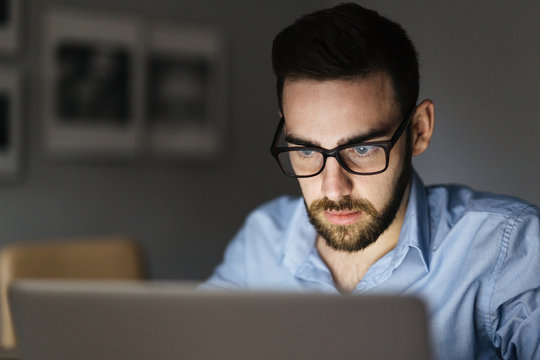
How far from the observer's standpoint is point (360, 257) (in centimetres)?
94

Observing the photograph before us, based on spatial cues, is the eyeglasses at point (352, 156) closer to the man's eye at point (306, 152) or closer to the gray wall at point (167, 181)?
the man's eye at point (306, 152)

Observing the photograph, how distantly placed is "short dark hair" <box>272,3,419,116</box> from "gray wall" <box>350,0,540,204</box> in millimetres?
30

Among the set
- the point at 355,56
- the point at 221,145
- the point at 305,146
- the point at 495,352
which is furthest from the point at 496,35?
the point at 221,145

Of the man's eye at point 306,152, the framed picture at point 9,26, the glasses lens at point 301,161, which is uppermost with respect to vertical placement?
the framed picture at point 9,26

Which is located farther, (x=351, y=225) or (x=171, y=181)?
(x=171, y=181)

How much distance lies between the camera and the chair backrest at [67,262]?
1.66 m

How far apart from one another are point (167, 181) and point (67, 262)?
825 millimetres

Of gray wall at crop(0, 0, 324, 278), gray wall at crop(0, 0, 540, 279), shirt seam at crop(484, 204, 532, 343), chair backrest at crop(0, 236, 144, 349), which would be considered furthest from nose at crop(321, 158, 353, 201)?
gray wall at crop(0, 0, 324, 278)

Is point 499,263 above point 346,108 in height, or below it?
below

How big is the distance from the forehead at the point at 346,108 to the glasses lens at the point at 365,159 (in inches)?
1.1

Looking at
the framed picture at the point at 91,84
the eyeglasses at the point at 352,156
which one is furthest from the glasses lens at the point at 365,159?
the framed picture at the point at 91,84

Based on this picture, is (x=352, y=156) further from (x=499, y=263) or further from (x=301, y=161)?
(x=499, y=263)

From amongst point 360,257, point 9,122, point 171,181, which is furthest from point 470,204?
point 9,122

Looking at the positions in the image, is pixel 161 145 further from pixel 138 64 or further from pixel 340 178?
pixel 340 178
